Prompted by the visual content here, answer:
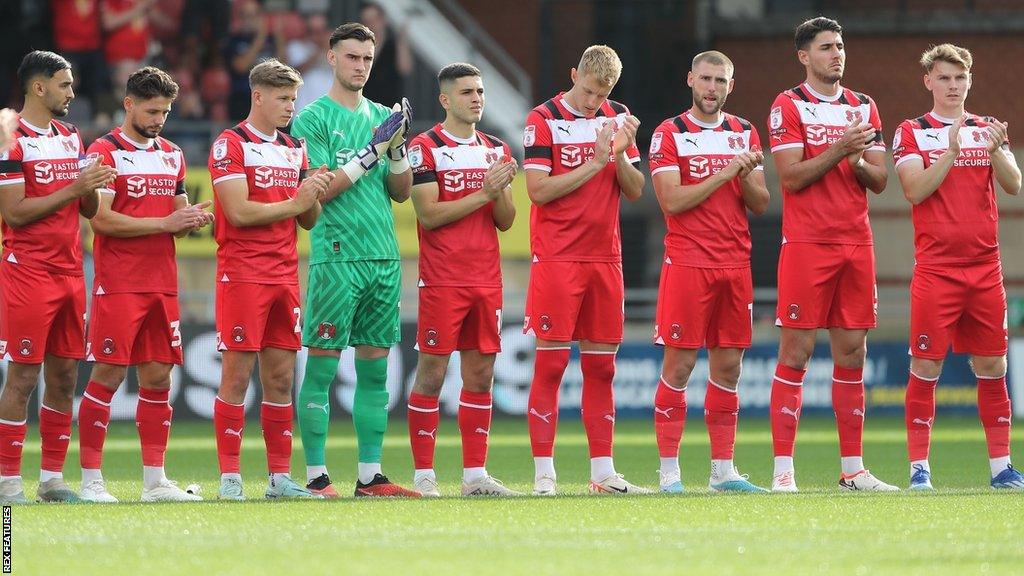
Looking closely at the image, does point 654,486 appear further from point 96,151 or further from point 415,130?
point 415,130

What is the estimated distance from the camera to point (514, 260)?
18344 mm

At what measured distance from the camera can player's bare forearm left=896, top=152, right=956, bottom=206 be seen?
9.34m

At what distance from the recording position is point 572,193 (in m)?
9.34

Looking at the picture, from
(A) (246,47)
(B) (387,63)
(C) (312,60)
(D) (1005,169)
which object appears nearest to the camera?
(D) (1005,169)

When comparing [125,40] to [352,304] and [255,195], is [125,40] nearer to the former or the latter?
[255,195]

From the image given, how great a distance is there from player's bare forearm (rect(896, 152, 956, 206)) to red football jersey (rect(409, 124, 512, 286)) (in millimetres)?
2309

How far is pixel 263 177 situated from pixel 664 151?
7.36 feet

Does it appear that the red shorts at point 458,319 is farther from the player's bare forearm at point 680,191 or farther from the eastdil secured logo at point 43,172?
the eastdil secured logo at point 43,172

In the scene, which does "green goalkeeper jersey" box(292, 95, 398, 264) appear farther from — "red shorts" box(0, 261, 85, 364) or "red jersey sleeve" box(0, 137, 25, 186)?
"red jersey sleeve" box(0, 137, 25, 186)

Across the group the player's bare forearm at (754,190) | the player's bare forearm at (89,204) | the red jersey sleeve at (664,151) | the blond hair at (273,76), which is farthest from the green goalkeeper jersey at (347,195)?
the player's bare forearm at (754,190)

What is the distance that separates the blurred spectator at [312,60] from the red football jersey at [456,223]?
375 inches

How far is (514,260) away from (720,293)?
29.7ft

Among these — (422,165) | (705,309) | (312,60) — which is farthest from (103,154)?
(312,60)

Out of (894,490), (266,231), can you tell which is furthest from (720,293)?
(266,231)
